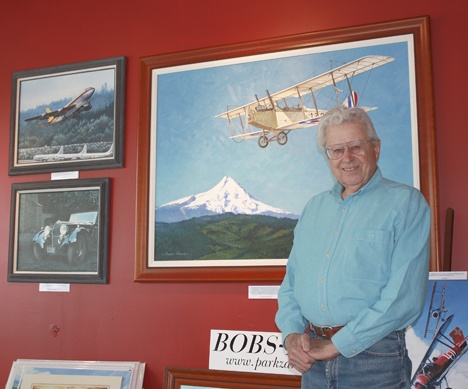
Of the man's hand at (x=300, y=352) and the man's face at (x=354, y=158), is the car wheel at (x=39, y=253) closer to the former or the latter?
the man's hand at (x=300, y=352)

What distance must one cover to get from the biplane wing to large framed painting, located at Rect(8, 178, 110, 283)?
99 cm

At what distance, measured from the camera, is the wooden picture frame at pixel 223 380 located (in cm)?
275

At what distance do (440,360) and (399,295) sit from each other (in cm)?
77

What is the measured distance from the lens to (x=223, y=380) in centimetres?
285

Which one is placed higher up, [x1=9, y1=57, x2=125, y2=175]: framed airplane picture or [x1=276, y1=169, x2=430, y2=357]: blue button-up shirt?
[x1=9, y1=57, x2=125, y2=175]: framed airplane picture

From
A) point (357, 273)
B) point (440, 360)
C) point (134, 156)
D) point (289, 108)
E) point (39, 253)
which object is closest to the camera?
point (357, 273)

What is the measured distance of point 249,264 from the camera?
2.93m

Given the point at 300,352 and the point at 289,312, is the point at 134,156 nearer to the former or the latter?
the point at 289,312

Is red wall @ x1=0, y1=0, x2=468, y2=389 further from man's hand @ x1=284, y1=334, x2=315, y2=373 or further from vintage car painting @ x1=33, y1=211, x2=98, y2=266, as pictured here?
man's hand @ x1=284, y1=334, x2=315, y2=373

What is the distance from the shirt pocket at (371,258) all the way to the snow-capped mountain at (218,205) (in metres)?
1.02

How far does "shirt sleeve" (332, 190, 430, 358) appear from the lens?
1.75 metres

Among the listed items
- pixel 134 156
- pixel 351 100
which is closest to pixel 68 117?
pixel 134 156
